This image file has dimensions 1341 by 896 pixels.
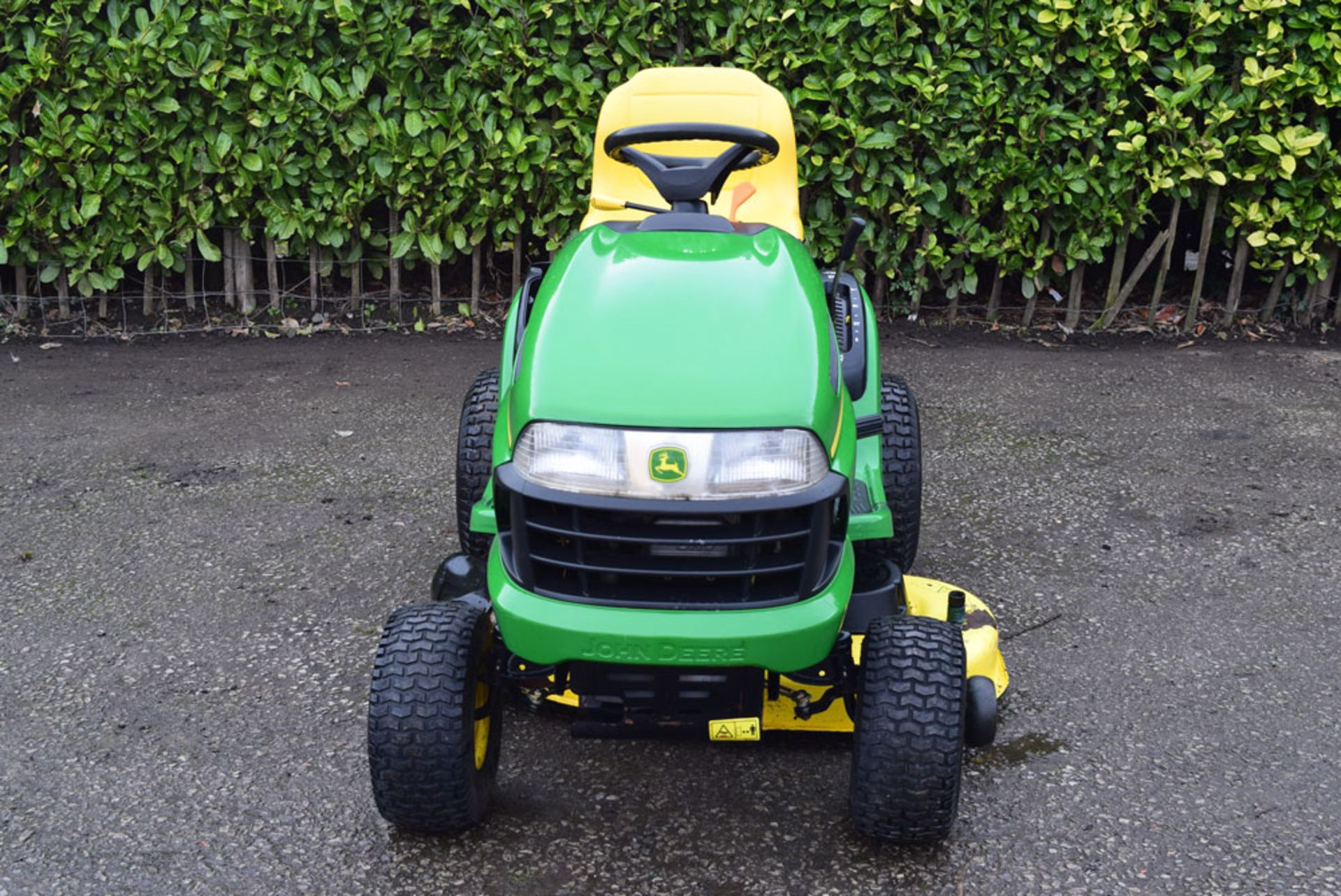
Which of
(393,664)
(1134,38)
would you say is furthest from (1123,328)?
(393,664)

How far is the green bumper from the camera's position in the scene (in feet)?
7.74

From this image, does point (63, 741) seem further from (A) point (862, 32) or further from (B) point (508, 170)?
(A) point (862, 32)

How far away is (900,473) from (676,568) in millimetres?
1219

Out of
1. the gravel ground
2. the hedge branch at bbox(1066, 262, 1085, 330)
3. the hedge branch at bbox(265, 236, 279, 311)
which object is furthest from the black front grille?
the hedge branch at bbox(1066, 262, 1085, 330)

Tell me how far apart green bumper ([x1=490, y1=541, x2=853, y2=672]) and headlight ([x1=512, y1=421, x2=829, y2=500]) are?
0.71 feet

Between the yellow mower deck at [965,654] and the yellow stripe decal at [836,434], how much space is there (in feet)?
1.52

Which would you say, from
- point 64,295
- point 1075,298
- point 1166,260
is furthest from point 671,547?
point 64,295

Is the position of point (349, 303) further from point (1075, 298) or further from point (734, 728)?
point (734, 728)

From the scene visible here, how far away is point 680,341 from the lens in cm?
247

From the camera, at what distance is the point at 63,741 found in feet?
9.82

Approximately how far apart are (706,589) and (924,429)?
294 cm

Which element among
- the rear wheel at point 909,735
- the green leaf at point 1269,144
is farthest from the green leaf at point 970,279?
the rear wheel at point 909,735

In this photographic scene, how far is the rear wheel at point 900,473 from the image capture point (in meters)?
3.45

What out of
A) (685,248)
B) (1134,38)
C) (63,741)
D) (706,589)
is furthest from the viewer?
(1134,38)
